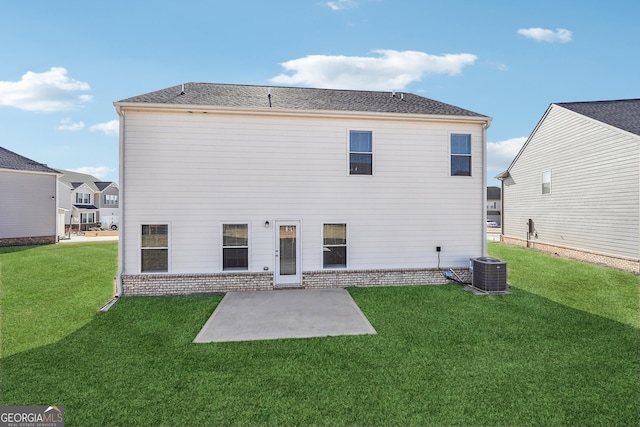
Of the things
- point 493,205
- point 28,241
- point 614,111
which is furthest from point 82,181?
point 493,205

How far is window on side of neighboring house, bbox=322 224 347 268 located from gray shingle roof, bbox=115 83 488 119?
370 cm

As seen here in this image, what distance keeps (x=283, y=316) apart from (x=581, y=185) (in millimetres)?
15024

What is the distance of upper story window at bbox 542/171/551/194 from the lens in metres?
15.8

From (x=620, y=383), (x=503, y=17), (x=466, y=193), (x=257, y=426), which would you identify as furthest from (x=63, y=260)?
(x=503, y=17)

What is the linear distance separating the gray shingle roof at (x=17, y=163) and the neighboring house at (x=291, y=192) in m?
17.0

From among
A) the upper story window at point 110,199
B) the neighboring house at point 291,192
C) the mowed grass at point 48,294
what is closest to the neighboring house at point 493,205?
the neighboring house at point 291,192

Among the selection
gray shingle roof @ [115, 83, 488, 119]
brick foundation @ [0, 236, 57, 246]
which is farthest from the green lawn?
brick foundation @ [0, 236, 57, 246]

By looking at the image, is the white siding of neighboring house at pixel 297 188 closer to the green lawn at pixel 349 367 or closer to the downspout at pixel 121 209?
the downspout at pixel 121 209

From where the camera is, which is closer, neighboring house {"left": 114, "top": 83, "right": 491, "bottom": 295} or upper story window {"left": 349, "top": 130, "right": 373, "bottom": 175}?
neighboring house {"left": 114, "top": 83, "right": 491, "bottom": 295}

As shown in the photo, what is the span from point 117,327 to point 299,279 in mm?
4757

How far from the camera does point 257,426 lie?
3.40 metres

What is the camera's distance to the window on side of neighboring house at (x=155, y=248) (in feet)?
28.7

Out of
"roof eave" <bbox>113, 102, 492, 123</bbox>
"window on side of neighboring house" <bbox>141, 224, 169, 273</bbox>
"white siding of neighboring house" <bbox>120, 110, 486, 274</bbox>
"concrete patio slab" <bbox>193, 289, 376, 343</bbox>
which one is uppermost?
"roof eave" <bbox>113, 102, 492, 123</bbox>

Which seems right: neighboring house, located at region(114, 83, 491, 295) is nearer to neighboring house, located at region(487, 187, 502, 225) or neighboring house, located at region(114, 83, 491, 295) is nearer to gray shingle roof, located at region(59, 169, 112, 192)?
gray shingle roof, located at region(59, 169, 112, 192)
